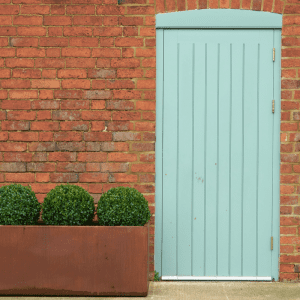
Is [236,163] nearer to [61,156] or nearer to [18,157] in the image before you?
[61,156]

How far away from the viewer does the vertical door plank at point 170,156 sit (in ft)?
13.3

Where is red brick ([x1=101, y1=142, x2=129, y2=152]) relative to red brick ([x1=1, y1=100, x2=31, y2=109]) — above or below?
below

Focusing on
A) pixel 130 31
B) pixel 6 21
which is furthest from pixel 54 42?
pixel 130 31

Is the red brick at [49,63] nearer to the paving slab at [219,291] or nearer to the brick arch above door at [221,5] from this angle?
the brick arch above door at [221,5]

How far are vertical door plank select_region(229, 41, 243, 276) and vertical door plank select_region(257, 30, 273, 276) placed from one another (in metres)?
0.20

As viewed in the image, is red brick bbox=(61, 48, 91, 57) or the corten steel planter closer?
the corten steel planter

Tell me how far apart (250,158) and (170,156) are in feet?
2.75

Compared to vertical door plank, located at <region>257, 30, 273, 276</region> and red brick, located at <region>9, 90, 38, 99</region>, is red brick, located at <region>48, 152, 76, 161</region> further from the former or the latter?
vertical door plank, located at <region>257, 30, 273, 276</region>

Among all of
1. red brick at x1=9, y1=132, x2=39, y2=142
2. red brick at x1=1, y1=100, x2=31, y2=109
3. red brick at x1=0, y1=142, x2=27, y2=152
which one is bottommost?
red brick at x1=0, y1=142, x2=27, y2=152

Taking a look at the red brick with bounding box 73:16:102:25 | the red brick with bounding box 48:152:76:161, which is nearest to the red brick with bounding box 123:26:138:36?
the red brick with bounding box 73:16:102:25

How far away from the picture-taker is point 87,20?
4023mm

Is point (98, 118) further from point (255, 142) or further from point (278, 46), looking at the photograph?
point (278, 46)

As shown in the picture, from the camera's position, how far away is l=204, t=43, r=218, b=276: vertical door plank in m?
4.04

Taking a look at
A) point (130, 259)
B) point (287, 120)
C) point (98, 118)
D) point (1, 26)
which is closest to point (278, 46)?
point (287, 120)
